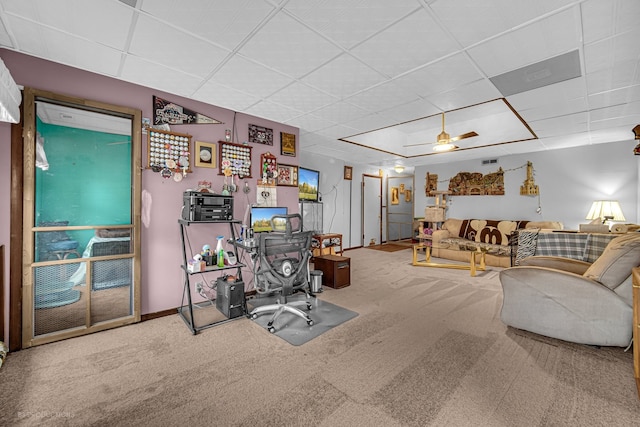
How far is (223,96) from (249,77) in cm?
64

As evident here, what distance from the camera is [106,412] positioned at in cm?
165

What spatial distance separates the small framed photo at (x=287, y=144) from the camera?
425cm

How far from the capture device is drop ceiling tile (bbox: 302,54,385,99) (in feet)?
8.27

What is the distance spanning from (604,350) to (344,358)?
→ 2.32m

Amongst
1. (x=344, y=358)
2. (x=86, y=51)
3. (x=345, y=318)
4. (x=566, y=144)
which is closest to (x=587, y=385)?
(x=344, y=358)

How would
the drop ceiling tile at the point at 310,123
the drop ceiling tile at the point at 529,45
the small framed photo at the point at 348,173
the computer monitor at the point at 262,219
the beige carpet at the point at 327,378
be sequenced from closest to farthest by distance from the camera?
1. the beige carpet at the point at 327,378
2. the drop ceiling tile at the point at 529,45
3. the computer monitor at the point at 262,219
4. the drop ceiling tile at the point at 310,123
5. the small framed photo at the point at 348,173

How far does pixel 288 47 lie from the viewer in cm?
225

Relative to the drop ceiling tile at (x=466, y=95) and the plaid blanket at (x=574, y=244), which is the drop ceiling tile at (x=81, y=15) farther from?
the plaid blanket at (x=574, y=244)

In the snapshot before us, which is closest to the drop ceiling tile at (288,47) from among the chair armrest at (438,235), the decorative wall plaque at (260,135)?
the decorative wall plaque at (260,135)

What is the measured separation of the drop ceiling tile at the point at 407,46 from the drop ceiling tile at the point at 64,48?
2230 mm

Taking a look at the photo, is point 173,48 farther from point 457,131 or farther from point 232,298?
point 457,131

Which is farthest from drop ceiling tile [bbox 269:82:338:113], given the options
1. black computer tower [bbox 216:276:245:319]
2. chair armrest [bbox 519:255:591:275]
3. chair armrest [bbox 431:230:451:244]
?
chair armrest [bbox 431:230:451:244]

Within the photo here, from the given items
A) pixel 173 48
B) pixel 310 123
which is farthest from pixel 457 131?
pixel 173 48

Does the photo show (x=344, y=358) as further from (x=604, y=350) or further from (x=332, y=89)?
(x=332, y=89)
